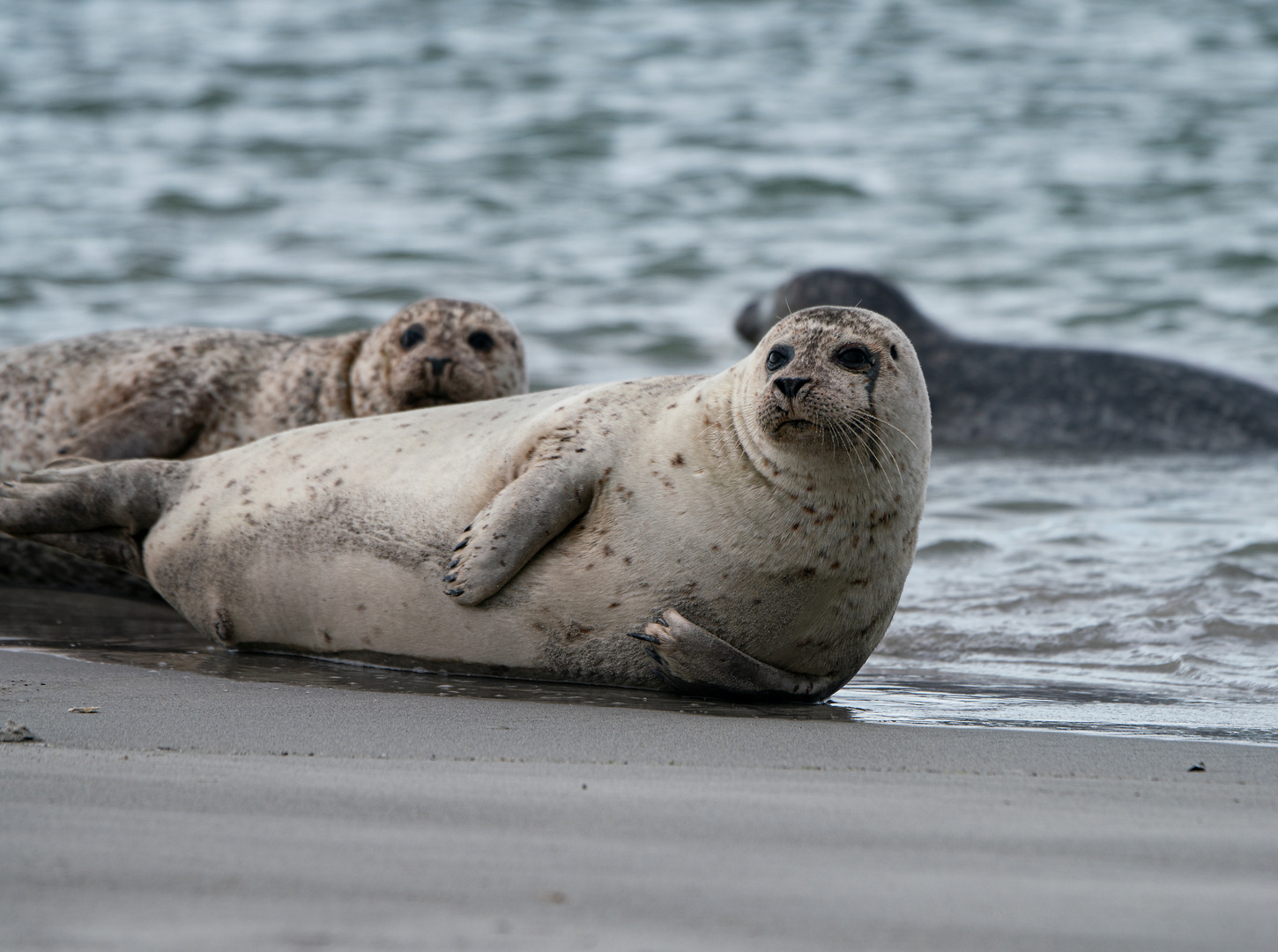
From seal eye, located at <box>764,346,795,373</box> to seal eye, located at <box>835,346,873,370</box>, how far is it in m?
0.11

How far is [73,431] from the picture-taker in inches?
202

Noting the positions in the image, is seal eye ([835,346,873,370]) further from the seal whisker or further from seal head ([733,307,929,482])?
the seal whisker

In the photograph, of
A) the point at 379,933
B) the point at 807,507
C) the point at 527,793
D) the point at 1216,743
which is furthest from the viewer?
the point at 807,507

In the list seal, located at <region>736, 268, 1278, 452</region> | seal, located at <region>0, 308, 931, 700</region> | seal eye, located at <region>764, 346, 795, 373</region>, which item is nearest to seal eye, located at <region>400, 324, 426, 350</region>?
seal, located at <region>0, 308, 931, 700</region>

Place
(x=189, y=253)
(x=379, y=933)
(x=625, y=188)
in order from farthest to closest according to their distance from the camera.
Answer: (x=625, y=188) < (x=189, y=253) < (x=379, y=933)

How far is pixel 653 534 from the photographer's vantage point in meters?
3.47

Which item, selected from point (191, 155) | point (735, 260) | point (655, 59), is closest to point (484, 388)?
point (735, 260)

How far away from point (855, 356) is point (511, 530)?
0.84 metres

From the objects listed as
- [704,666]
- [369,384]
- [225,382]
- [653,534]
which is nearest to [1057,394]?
[369,384]

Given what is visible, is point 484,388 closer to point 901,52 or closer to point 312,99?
point 312,99

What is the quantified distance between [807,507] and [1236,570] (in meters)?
2.32

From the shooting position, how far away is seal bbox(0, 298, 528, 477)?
4.74 metres

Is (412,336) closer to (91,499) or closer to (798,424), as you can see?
(91,499)

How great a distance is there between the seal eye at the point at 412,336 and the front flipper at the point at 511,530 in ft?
4.54
